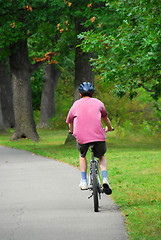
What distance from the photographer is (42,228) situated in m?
Answer: 6.25

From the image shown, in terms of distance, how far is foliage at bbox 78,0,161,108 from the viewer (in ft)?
34.2

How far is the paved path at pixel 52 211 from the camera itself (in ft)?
19.5

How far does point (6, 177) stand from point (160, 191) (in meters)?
4.31

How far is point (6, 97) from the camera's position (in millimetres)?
39156

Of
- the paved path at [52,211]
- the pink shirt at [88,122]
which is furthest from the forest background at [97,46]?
the paved path at [52,211]

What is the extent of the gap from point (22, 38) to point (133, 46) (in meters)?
9.61

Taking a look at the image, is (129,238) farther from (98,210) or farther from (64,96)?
(64,96)

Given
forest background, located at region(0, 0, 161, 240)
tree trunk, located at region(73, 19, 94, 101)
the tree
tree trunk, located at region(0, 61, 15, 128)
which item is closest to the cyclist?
forest background, located at region(0, 0, 161, 240)

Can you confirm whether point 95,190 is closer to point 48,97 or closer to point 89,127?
point 89,127

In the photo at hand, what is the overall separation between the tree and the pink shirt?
12.1 metres

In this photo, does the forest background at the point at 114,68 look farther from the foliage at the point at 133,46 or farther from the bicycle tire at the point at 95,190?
the bicycle tire at the point at 95,190

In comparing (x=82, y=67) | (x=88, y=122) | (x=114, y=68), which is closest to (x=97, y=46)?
(x=114, y=68)

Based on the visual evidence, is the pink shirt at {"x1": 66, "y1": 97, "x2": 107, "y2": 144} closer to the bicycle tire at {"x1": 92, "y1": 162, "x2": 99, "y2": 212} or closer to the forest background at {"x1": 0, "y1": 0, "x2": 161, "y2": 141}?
the bicycle tire at {"x1": 92, "y1": 162, "x2": 99, "y2": 212}

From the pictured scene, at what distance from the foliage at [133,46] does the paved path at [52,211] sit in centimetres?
329
